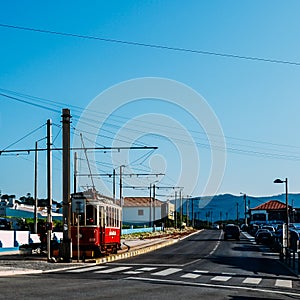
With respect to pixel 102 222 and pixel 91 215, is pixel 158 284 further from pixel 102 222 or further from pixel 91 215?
pixel 102 222

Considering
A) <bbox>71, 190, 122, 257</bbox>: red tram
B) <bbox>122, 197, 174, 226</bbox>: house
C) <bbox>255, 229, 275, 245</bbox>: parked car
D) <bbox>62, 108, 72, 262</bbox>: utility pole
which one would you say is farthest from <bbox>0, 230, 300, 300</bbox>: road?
<bbox>122, 197, 174, 226</bbox>: house

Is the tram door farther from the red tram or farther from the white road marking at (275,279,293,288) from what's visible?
the white road marking at (275,279,293,288)

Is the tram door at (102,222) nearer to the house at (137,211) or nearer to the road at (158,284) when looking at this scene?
the road at (158,284)

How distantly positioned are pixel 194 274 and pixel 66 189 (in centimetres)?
947

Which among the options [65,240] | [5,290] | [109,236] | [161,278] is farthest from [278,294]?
[109,236]

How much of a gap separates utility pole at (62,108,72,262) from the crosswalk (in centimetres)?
304

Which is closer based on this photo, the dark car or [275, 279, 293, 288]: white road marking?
[275, 279, 293, 288]: white road marking

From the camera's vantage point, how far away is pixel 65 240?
32969 mm

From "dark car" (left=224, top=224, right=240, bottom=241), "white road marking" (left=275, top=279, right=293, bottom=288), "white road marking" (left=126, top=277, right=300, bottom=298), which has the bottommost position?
"dark car" (left=224, top=224, right=240, bottom=241)

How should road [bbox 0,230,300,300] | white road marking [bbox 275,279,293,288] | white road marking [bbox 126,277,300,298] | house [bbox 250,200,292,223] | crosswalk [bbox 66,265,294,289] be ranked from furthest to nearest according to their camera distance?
house [bbox 250,200,292,223] → crosswalk [bbox 66,265,294,289] → white road marking [bbox 275,279,293,288] → white road marking [bbox 126,277,300,298] → road [bbox 0,230,300,300]

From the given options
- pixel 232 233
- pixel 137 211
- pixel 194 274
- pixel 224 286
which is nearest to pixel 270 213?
pixel 137 211

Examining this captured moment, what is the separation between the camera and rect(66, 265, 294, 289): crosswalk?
2388 cm

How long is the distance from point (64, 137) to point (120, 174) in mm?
32250

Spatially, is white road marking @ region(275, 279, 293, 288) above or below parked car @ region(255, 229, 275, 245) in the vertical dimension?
above
